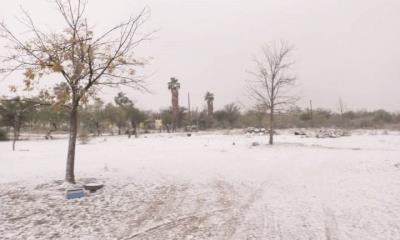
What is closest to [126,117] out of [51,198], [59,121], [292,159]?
[59,121]

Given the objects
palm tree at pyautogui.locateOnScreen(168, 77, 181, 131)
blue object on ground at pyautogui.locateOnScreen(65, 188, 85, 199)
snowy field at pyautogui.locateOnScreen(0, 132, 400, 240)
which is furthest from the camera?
palm tree at pyautogui.locateOnScreen(168, 77, 181, 131)

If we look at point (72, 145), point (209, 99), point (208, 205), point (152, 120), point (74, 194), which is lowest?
point (208, 205)

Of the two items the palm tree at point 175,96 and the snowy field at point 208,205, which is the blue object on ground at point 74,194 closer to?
the snowy field at point 208,205

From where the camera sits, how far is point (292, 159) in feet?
44.6

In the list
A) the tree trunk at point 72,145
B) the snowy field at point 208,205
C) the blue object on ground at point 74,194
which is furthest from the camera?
the tree trunk at point 72,145

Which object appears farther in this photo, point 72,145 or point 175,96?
point 175,96

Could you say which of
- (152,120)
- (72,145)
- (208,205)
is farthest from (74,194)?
(152,120)

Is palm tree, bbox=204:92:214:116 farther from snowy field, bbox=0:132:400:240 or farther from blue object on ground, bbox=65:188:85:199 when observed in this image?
blue object on ground, bbox=65:188:85:199

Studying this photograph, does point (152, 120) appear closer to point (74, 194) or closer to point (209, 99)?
point (209, 99)

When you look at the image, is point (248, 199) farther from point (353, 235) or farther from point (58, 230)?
point (58, 230)

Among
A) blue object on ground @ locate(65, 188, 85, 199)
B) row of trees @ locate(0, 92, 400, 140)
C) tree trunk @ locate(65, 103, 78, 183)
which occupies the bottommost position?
blue object on ground @ locate(65, 188, 85, 199)

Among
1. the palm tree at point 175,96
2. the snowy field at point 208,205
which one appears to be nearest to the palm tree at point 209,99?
the palm tree at point 175,96

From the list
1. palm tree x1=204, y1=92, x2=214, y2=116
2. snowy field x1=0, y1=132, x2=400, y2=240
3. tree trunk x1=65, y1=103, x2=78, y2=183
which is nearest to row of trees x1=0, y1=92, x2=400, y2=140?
palm tree x1=204, y1=92, x2=214, y2=116

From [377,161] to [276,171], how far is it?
4.53 meters
